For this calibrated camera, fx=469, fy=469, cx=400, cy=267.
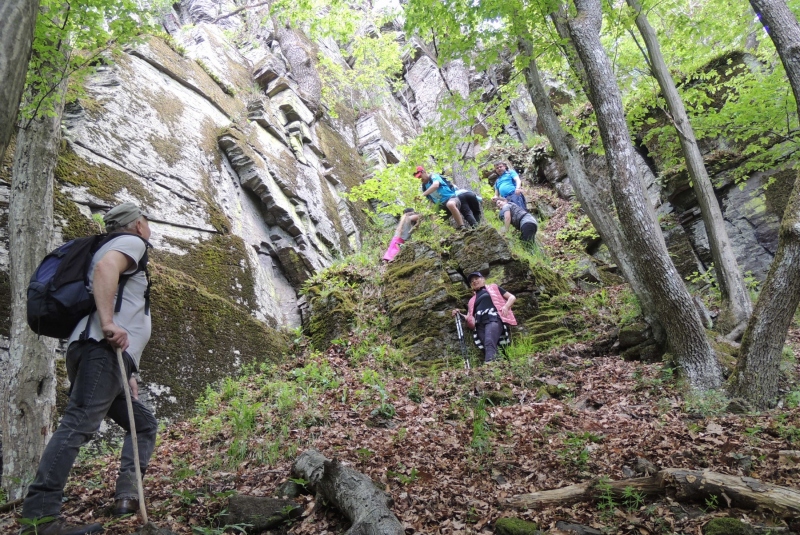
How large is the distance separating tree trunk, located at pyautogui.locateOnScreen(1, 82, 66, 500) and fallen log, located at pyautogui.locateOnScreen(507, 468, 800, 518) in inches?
161

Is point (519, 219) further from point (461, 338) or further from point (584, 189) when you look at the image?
point (461, 338)

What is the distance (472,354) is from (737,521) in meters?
5.24

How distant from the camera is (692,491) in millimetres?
2875

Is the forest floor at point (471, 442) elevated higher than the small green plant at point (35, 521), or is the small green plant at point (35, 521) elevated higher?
the small green plant at point (35, 521)

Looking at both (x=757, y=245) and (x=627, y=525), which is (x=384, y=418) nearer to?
(x=627, y=525)

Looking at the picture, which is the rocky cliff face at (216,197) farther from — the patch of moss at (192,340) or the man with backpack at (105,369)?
the man with backpack at (105,369)

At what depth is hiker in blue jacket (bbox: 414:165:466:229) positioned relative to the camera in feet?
33.8

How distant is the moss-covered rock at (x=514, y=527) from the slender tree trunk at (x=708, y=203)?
5723 mm

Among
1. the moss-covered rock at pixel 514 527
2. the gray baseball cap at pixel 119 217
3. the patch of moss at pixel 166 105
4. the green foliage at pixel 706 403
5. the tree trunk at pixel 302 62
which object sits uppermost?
the tree trunk at pixel 302 62

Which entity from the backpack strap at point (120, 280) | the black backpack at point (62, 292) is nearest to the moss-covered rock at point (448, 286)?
the backpack strap at point (120, 280)

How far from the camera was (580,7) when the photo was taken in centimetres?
630

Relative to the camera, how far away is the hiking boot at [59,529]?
272 cm

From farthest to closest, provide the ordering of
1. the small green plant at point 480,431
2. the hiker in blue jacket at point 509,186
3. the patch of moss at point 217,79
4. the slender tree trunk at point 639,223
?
the patch of moss at point 217,79
the hiker in blue jacket at point 509,186
the slender tree trunk at point 639,223
the small green plant at point 480,431

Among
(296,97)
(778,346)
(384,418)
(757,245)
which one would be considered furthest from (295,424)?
(296,97)
